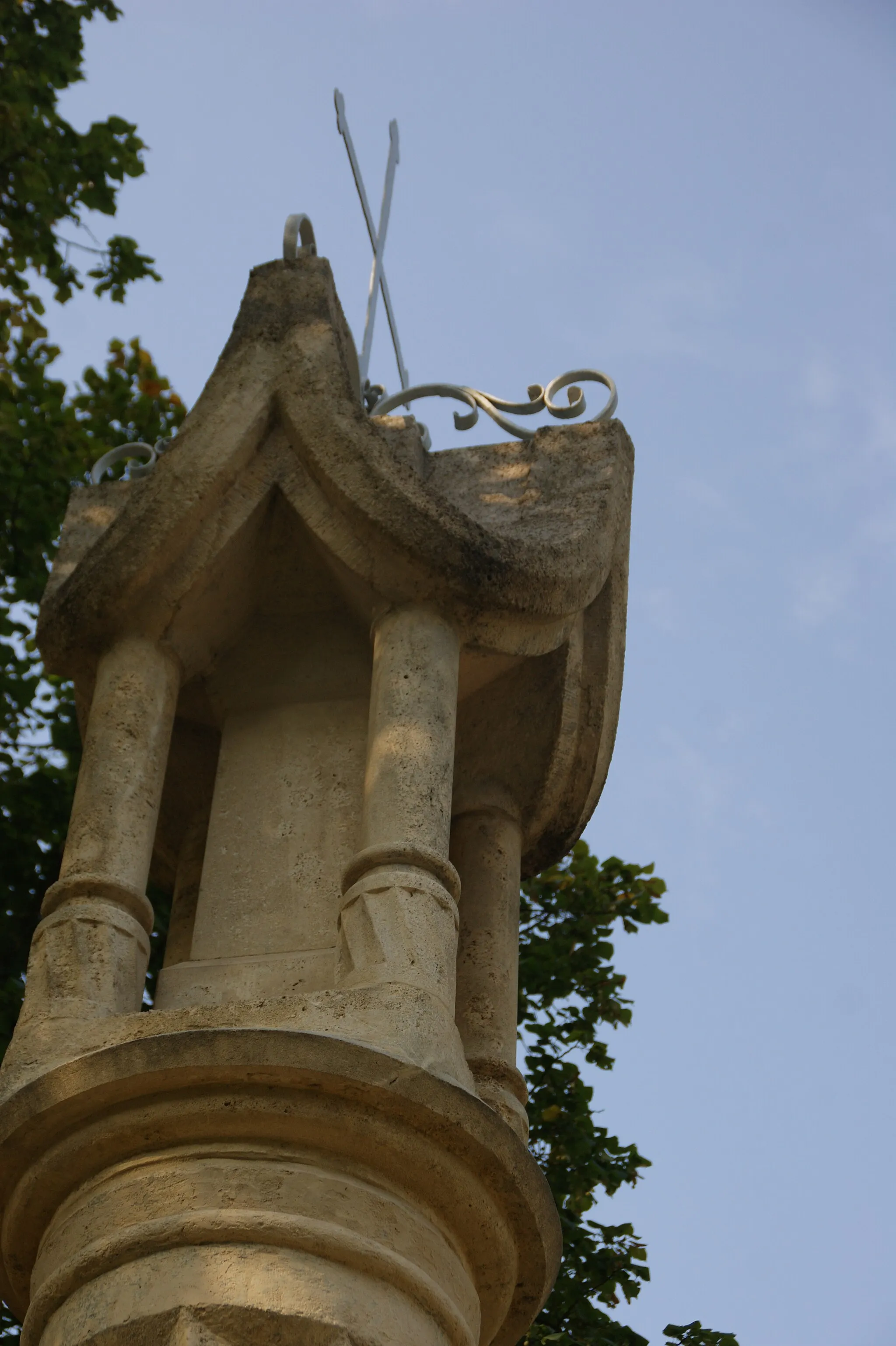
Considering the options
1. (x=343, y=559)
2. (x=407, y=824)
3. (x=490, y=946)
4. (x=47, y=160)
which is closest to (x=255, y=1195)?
(x=407, y=824)

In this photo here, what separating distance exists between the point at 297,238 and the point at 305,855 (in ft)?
6.23

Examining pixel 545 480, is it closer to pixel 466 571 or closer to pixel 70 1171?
pixel 466 571

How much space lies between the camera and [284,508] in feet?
16.3

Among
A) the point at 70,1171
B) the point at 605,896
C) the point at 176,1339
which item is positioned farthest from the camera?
the point at 605,896

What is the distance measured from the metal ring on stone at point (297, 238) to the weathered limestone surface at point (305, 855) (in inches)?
1.8

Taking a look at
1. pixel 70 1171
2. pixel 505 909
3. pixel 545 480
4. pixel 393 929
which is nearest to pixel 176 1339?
pixel 70 1171

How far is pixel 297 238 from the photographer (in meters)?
5.48

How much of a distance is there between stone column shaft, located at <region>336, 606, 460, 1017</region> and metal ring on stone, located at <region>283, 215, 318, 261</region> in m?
1.26

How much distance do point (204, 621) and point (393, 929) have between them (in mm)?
1311

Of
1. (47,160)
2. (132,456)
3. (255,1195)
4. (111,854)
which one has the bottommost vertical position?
(255,1195)

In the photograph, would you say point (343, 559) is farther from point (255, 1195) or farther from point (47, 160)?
point (47, 160)

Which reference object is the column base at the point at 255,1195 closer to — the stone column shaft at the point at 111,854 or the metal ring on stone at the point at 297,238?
the stone column shaft at the point at 111,854

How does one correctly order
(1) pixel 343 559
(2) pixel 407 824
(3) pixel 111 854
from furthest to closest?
(1) pixel 343 559 < (3) pixel 111 854 < (2) pixel 407 824

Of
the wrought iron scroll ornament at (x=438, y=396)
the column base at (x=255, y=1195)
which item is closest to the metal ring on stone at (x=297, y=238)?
the wrought iron scroll ornament at (x=438, y=396)
